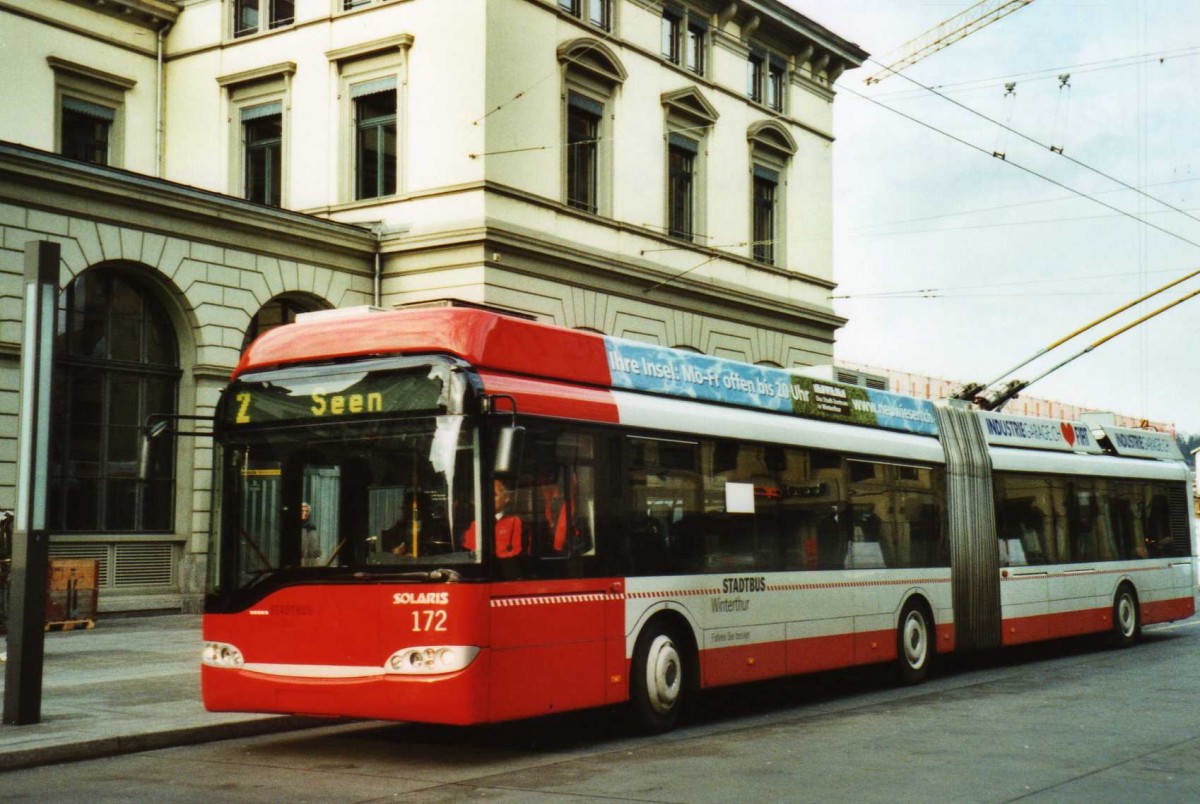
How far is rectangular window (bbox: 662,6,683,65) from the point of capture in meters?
29.6

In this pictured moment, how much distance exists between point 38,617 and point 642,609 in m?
4.64

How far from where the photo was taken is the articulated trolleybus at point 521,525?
961cm

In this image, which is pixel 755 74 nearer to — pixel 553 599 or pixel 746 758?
pixel 553 599

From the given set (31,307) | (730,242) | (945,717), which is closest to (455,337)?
(31,307)

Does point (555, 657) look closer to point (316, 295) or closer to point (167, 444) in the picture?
point (167, 444)

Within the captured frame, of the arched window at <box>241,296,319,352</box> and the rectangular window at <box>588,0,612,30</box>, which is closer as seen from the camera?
the arched window at <box>241,296,319,352</box>

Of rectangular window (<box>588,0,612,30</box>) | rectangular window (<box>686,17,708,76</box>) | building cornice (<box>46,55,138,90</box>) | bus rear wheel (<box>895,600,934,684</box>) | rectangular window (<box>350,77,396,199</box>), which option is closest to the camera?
bus rear wheel (<box>895,600,934,684</box>)

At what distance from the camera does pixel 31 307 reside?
11055 millimetres

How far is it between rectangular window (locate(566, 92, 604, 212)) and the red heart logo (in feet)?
35.0

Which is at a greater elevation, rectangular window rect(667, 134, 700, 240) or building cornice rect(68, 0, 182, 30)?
building cornice rect(68, 0, 182, 30)

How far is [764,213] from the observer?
33125 mm

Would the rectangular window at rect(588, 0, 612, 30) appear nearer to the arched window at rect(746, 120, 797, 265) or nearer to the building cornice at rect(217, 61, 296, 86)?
the arched window at rect(746, 120, 797, 265)

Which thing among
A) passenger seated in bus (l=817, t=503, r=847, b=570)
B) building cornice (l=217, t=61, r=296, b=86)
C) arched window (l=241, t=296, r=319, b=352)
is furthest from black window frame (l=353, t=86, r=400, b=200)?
passenger seated in bus (l=817, t=503, r=847, b=570)

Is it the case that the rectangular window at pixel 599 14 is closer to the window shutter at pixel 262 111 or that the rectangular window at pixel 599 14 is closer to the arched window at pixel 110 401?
the window shutter at pixel 262 111
